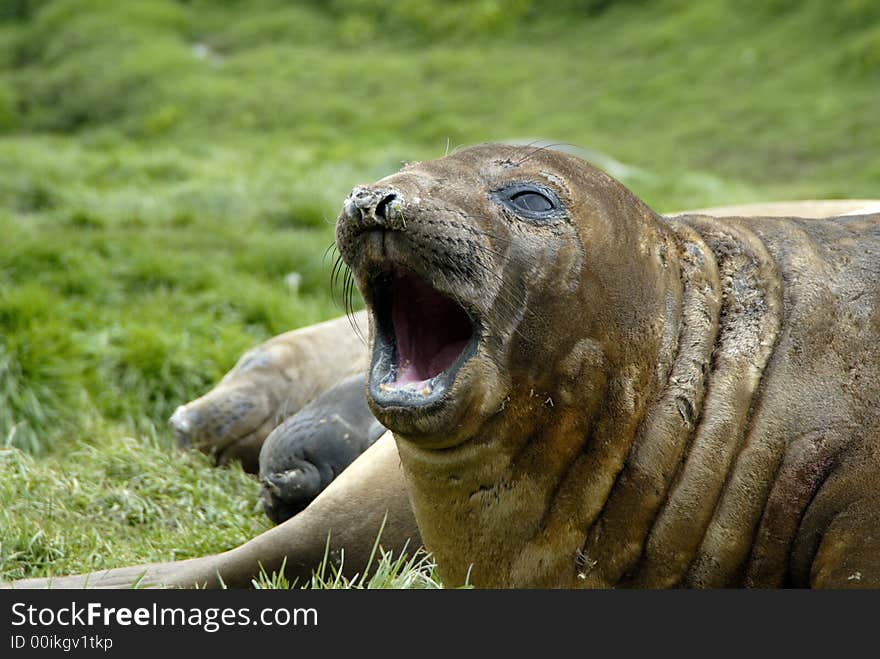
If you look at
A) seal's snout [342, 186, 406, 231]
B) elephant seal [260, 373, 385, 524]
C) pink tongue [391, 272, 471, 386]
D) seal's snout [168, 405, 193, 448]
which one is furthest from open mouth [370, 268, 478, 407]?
seal's snout [168, 405, 193, 448]

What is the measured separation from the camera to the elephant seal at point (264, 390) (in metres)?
5.67

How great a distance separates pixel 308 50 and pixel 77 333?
15.3 m

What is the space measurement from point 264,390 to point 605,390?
279 centimetres

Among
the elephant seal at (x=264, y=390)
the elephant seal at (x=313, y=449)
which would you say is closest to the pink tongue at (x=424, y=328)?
the elephant seal at (x=313, y=449)

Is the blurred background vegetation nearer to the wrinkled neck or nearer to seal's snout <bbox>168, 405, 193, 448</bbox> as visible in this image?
seal's snout <bbox>168, 405, 193, 448</bbox>

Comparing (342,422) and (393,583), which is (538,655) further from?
(342,422)

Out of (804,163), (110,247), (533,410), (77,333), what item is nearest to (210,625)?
(533,410)

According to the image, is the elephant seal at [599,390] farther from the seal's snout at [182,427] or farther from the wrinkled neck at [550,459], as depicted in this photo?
the seal's snout at [182,427]

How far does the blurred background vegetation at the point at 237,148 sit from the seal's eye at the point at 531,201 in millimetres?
2001

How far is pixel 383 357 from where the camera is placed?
10.8ft

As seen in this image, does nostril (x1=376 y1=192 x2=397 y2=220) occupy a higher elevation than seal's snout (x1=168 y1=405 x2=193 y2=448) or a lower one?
higher

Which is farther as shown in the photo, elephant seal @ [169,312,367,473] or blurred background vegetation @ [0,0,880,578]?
elephant seal @ [169,312,367,473]

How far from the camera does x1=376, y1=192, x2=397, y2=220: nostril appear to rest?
318cm

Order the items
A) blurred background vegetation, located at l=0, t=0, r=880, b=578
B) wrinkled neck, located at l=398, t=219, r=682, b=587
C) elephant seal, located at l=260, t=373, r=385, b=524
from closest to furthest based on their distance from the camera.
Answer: wrinkled neck, located at l=398, t=219, r=682, b=587, elephant seal, located at l=260, t=373, r=385, b=524, blurred background vegetation, located at l=0, t=0, r=880, b=578
